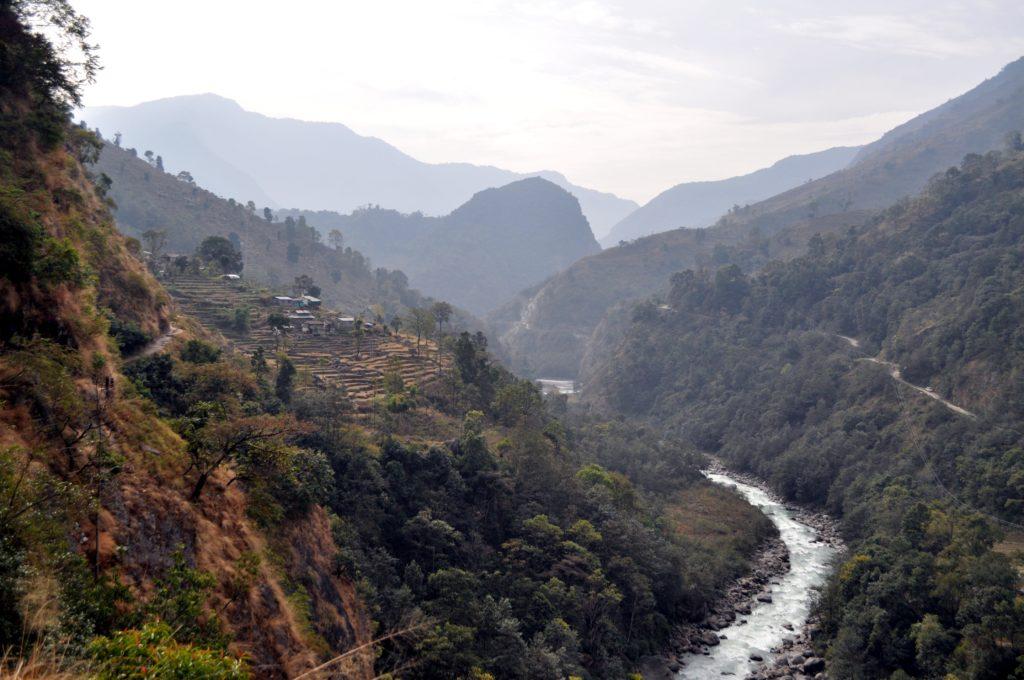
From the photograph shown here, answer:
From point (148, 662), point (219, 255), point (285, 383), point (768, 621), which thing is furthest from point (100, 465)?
point (219, 255)

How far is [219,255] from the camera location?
57.0m

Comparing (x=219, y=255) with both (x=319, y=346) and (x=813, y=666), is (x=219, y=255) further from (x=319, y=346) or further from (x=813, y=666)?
(x=813, y=666)

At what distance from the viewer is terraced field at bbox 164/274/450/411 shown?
38325 millimetres

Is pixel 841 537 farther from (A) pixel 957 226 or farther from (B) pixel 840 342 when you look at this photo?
(A) pixel 957 226

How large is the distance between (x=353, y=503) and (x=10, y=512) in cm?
1550

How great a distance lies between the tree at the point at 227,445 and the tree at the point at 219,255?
44997 millimetres

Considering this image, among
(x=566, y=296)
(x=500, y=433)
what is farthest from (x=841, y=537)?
(x=566, y=296)

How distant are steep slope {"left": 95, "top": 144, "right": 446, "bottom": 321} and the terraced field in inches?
1342

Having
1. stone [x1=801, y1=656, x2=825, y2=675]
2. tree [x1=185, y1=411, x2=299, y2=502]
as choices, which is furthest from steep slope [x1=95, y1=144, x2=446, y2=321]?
stone [x1=801, y1=656, x2=825, y2=675]

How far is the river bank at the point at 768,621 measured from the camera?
85.4 feet

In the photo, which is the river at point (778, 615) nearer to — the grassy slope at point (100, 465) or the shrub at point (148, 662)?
the grassy slope at point (100, 465)

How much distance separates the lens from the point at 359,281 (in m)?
110

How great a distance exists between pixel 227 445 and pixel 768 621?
1089 inches

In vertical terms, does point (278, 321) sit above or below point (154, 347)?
below
